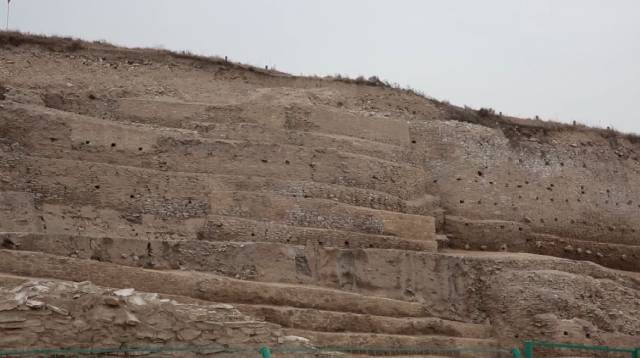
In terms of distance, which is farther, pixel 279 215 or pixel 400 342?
pixel 279 215

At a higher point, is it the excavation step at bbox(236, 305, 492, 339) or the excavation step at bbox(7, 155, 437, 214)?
the excavation step at bbox(7, 155, 437, 214)

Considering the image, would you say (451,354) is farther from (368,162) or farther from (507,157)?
(507,157)

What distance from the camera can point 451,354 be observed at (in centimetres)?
1870

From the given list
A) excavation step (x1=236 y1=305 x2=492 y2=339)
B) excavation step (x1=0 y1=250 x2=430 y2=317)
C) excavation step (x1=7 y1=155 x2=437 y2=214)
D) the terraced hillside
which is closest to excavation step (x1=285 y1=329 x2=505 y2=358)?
the terraced hillside

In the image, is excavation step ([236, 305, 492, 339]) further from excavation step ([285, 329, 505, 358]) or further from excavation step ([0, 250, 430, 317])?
excavation step ([0, 250, 430, 317])

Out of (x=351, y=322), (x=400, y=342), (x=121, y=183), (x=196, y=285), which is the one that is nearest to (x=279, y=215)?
(x=121, y=183)

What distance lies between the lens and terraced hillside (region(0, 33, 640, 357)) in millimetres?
17797

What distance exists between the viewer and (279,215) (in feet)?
70.3

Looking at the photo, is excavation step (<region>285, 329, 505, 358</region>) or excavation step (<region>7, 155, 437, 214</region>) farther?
excavation step (<region>7, 155, 437, 214</region>)

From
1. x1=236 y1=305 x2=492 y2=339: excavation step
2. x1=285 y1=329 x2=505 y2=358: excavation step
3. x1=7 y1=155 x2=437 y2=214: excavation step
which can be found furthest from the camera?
x1=7 y1=155 x2=437 y2=214: excavation step

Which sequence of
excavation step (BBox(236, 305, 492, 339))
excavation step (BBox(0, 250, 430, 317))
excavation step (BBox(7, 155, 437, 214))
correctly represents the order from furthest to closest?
excavation step (BBox(7, 155, 437, 214))
excavation step (BBox(236, 305, 492, 339))
excavation step (BBox(0, 250, 430, 317))

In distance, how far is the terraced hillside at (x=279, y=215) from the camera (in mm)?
17797

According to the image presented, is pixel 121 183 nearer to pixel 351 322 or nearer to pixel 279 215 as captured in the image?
pixel 279 215

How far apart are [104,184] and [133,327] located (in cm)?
725
